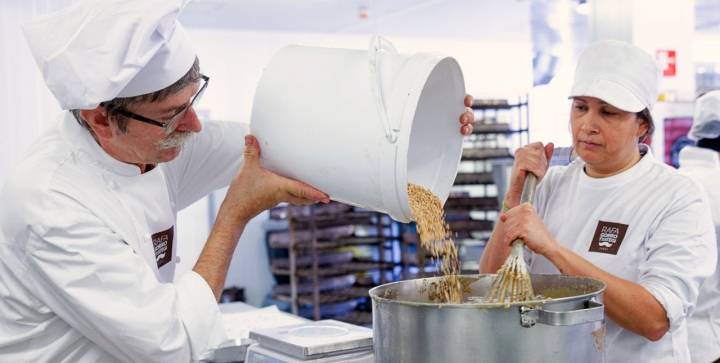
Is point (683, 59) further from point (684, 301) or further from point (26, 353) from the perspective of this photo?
point (26, 353)

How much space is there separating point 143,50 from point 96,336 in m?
0.53

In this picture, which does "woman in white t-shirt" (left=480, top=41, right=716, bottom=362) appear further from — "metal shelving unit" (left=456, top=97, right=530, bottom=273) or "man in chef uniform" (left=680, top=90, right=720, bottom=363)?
"metal shelving unit" (left=456, top=97, right=530, bottom=273)

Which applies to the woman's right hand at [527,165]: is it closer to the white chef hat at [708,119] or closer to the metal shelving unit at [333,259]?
the white chef hat at [708,119]

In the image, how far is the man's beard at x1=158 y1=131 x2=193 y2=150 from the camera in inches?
58.9

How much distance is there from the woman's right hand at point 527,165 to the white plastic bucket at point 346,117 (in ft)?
1.81

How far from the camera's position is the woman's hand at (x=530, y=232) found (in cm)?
179

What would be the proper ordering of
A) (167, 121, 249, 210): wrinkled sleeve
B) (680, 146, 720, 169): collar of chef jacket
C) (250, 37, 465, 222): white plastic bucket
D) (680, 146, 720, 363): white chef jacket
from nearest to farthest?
(250, 37, 465, 222): white plastic bucket
(167, 121, 249, 210): wrinkled sleeve
(680, 146, 720, 363): white chef jacket
(680, 146, 720, 169): collar of chef jacket

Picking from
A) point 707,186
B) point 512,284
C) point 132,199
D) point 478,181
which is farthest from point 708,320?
point 478,181

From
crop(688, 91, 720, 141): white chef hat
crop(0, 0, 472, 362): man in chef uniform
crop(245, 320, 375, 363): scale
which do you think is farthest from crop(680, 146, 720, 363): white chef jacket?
crop(0, 0, 472, 362): man in chef uniform

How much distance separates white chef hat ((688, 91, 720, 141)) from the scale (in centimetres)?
212

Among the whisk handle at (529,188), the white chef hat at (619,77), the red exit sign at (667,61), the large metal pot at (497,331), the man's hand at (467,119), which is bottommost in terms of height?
the large metal pot at (497,331)

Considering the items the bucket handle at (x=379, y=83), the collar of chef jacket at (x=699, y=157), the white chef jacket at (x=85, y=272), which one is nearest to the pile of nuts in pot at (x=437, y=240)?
the bucket handle at (x=379, y=83)

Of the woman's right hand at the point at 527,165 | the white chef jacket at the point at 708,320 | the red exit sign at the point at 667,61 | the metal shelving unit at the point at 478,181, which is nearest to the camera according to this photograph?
the woman's right hand at the point at 527,165

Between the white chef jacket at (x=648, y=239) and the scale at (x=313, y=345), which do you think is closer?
the scale at (x=313, y=345)
